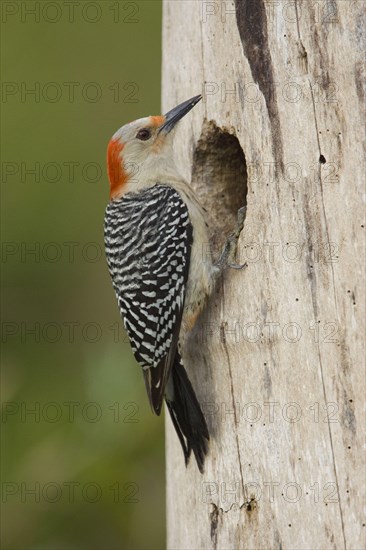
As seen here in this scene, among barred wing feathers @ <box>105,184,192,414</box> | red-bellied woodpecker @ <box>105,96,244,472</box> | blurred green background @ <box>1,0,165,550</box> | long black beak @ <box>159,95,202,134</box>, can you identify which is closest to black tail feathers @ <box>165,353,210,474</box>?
red-bellied woodpecker @ <box>105,96,244,472</box>

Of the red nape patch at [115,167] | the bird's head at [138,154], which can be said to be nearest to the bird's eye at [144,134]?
the bird's head at [138,154]

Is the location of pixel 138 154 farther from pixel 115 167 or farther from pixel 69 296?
pixel 69 296

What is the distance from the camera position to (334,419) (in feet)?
10.8

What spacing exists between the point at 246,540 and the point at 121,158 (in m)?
1.87

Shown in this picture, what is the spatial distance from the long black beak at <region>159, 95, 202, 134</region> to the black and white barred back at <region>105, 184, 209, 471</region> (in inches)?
13.0

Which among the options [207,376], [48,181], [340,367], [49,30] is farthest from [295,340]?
[49,30]

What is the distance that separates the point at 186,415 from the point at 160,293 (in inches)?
21.0

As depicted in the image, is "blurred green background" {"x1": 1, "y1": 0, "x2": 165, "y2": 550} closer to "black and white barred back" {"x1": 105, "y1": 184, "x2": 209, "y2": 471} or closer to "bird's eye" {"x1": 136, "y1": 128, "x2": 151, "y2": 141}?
"black and white barred back" {"x1": 105, "y1": 184, "x2": 209, "y2": 471}

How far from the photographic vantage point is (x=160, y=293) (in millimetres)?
4004

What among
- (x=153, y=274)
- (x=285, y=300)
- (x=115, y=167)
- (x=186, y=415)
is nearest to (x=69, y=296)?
(x=115, y=167)

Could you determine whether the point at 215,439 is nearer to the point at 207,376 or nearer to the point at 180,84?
the point at 207,376

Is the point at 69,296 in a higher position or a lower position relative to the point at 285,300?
higher

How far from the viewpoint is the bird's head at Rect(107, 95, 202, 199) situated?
443 cm

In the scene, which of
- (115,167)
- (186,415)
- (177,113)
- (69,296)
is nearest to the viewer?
(186,415)
